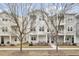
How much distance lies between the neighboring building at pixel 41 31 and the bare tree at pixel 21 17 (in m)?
0.06

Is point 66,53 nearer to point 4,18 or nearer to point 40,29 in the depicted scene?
point 40,29

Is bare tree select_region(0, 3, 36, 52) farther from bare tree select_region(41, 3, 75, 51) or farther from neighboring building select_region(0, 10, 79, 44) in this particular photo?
bare tree select_region(41, 3, 75, 51)

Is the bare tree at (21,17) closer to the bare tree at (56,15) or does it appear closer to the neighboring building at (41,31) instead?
the neighboring building at (41,31)

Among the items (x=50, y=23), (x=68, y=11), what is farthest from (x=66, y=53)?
(x=68, y=11)

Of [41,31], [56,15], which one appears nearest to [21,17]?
[41,31]

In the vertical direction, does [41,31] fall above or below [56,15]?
below

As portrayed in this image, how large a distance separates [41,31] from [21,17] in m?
0.39

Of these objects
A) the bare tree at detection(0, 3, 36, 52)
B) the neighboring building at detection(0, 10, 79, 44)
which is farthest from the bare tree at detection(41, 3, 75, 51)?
the bare tree at detection(0, 3, 36, 52)

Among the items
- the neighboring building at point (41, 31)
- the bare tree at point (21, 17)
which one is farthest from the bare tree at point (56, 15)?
the bare tree at point (21, 17)

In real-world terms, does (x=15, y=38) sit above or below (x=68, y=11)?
below

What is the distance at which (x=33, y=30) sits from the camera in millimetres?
1989

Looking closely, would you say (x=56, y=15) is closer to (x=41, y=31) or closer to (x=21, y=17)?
(x=41, y=31)

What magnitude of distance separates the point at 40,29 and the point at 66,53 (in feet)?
1.87

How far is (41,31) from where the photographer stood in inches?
77.7
